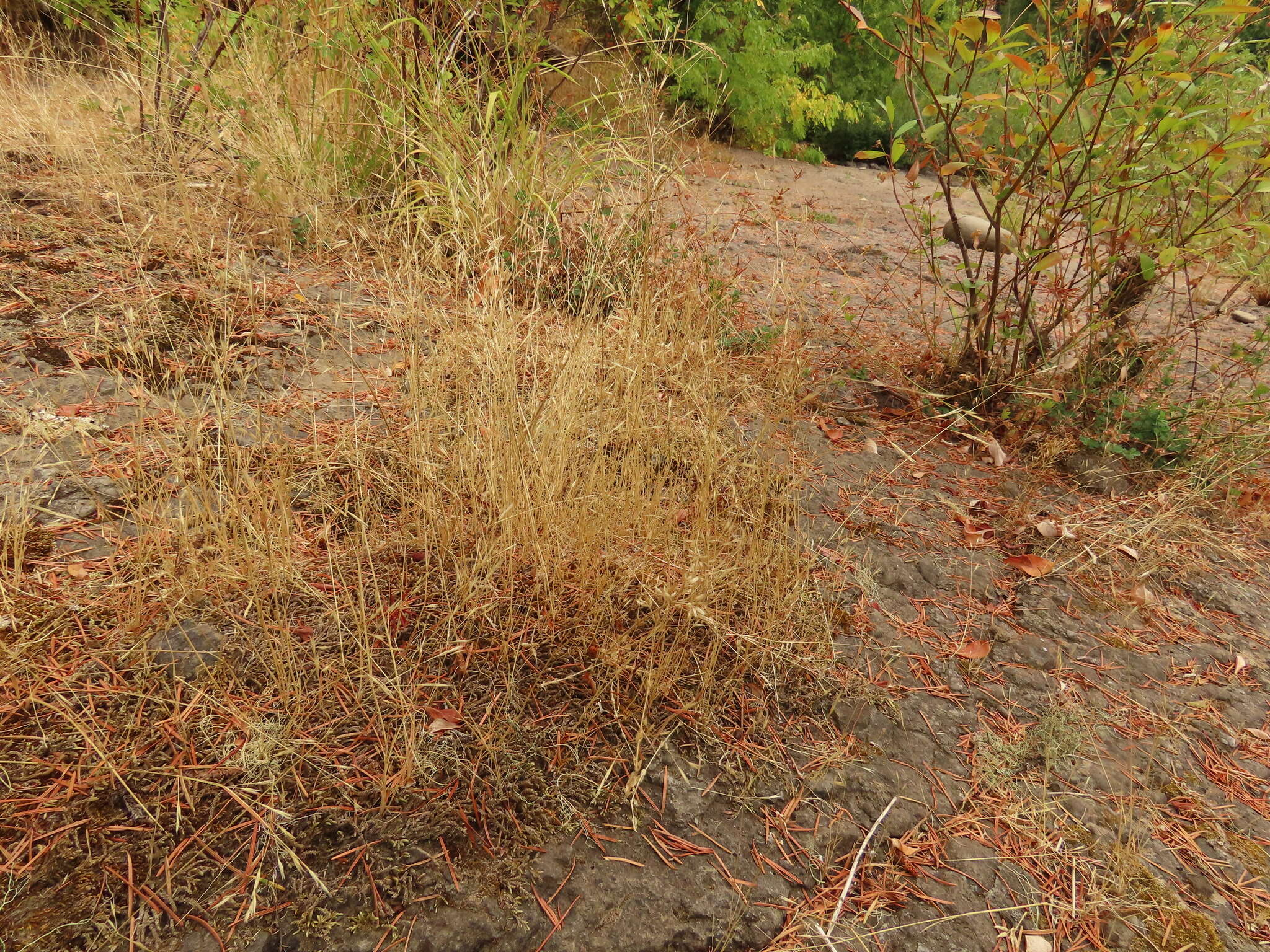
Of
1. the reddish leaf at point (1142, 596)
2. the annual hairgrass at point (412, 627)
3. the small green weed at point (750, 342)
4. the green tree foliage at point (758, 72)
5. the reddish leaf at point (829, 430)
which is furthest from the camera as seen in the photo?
the green tree foliage at point (758, 72)

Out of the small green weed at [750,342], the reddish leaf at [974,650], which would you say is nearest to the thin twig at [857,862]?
the reddish leaf at [974,650]

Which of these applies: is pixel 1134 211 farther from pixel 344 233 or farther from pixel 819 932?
pixel 344 233

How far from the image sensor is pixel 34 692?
1430mm

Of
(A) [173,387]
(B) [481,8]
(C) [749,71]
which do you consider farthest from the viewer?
(C) [749,71]

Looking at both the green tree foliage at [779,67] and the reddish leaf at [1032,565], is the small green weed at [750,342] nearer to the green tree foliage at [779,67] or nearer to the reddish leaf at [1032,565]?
→ the reddish leaf at [1032,565]

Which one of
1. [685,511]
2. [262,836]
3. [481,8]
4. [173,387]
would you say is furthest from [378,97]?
[262,836]

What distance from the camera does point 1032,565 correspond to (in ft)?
8.07

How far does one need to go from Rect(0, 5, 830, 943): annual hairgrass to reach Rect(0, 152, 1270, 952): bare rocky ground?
46 mm

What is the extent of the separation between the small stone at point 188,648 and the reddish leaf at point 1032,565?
7.97ft

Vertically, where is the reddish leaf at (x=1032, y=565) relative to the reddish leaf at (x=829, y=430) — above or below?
below

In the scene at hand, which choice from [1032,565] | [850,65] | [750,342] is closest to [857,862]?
[1032,565]

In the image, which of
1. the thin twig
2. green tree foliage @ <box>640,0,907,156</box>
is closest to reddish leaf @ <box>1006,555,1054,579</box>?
the thin twig

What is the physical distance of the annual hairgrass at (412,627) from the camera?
4.36 feet

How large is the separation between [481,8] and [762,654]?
12.7ft
